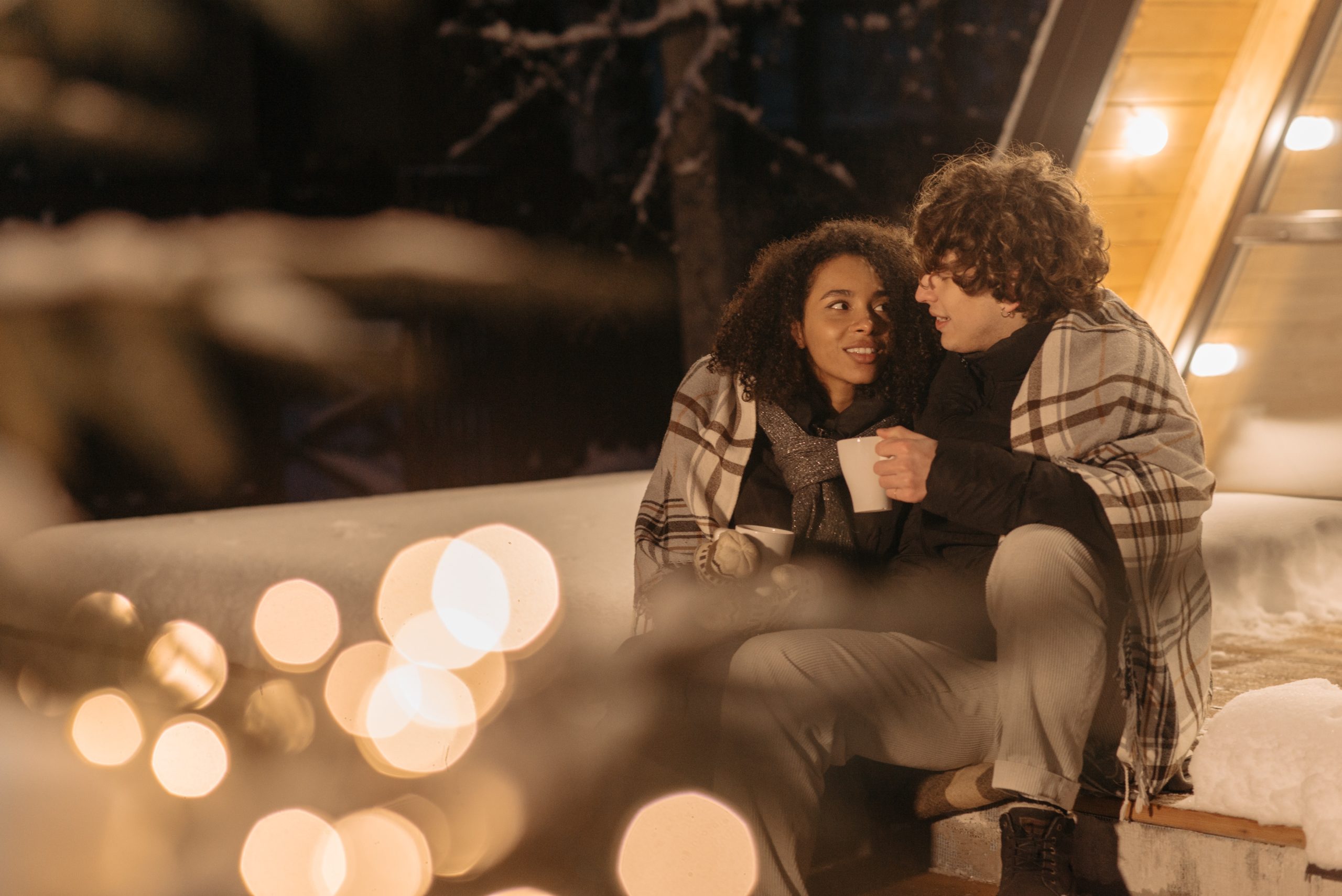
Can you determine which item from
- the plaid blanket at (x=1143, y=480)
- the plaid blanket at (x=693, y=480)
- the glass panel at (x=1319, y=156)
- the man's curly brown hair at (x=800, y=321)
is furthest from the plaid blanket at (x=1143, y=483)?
the glass panel at (x=1319, y=156)

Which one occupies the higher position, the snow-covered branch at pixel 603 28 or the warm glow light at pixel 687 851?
the snow-covered branch at pixel 603 28

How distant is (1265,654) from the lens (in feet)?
12.6

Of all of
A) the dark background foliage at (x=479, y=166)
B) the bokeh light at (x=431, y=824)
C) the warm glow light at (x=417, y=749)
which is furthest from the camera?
the dark background foliage at (x=479, y=166)

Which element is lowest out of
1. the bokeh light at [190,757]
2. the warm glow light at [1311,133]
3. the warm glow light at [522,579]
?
the bokeh light at [190,757]

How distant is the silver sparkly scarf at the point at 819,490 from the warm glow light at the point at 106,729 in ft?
9.51

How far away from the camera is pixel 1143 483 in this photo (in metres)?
2.46

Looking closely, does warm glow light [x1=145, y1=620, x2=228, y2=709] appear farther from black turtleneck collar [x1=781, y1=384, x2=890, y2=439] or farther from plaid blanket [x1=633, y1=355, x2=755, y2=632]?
black turtleneck collar [x1=781, y1=384, x2=890, y2=439]

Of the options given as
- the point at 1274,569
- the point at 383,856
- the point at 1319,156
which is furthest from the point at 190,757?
the point at 1319,156

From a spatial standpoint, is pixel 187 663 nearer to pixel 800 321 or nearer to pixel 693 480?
pixel 693 480

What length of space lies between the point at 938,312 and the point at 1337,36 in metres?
3.35

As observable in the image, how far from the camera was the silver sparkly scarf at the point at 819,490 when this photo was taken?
291 cm

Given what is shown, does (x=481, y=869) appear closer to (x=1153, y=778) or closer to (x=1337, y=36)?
(x=1153, y=778)

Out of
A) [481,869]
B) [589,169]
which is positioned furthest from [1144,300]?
[589,169]

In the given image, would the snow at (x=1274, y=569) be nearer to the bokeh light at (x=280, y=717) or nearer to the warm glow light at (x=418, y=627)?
the warm glow light at (x=418, y=627)
